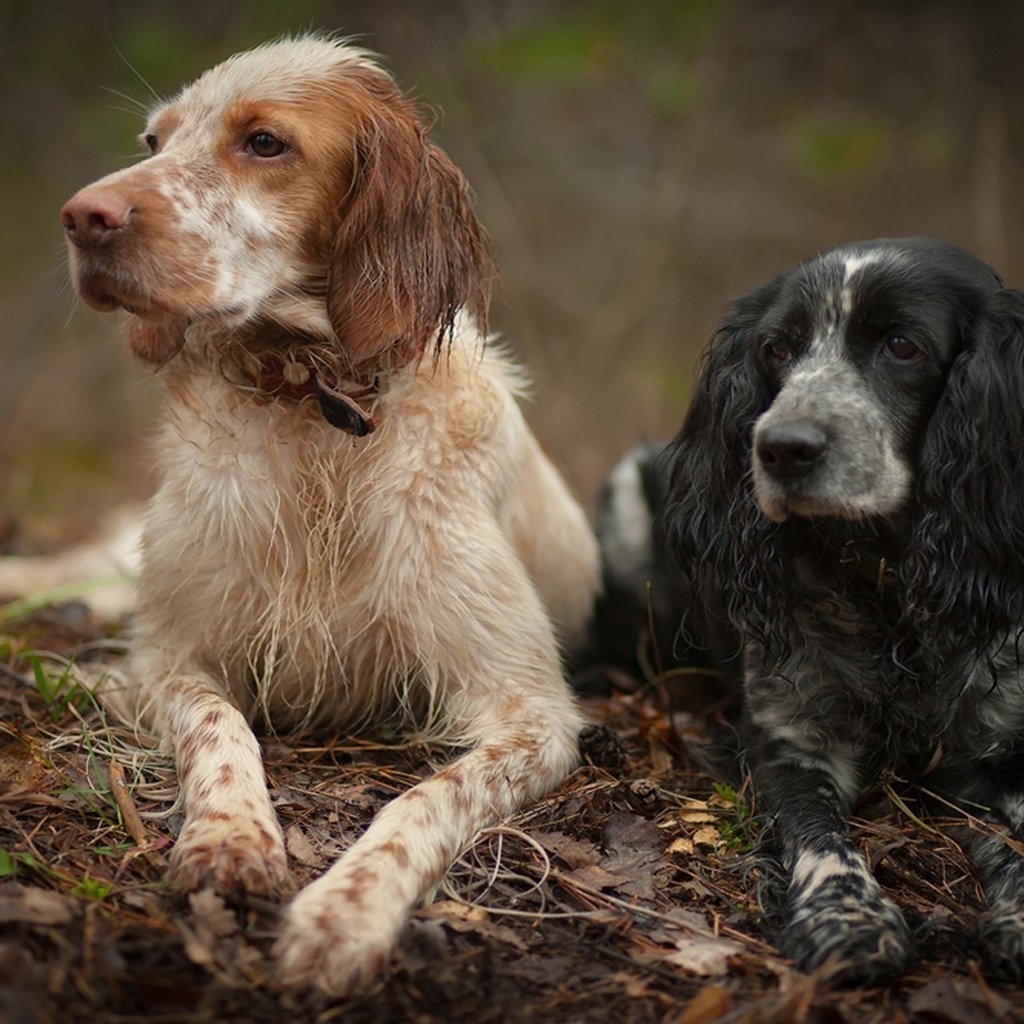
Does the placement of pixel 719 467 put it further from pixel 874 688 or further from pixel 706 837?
pixel 706 837

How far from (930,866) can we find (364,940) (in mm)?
1277

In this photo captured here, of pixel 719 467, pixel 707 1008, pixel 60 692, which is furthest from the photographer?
pixel 60 692

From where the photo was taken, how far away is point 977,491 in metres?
2.62

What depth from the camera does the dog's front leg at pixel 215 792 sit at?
217 centimetres

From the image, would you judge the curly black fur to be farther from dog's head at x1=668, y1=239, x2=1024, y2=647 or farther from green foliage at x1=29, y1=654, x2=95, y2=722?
green foliage at x1=29, y1=654, x2=95, y2=722

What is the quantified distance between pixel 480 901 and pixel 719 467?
124cm

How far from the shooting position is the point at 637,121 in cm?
873

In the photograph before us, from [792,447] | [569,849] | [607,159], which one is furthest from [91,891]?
[607,159]

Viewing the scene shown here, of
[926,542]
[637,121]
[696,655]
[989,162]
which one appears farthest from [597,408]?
[926,542]

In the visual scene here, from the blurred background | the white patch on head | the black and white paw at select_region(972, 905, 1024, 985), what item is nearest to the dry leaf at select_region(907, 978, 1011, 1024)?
the black and white paw at select_region(972, 905, 1024, 985)

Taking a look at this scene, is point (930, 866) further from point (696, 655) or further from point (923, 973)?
point (696, 655)

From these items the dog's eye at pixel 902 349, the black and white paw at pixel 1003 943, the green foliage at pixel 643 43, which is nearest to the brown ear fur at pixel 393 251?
the dog's eye at pixel 902 349

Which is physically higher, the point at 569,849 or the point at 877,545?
the point at 877,545

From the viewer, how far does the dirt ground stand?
190 cm
